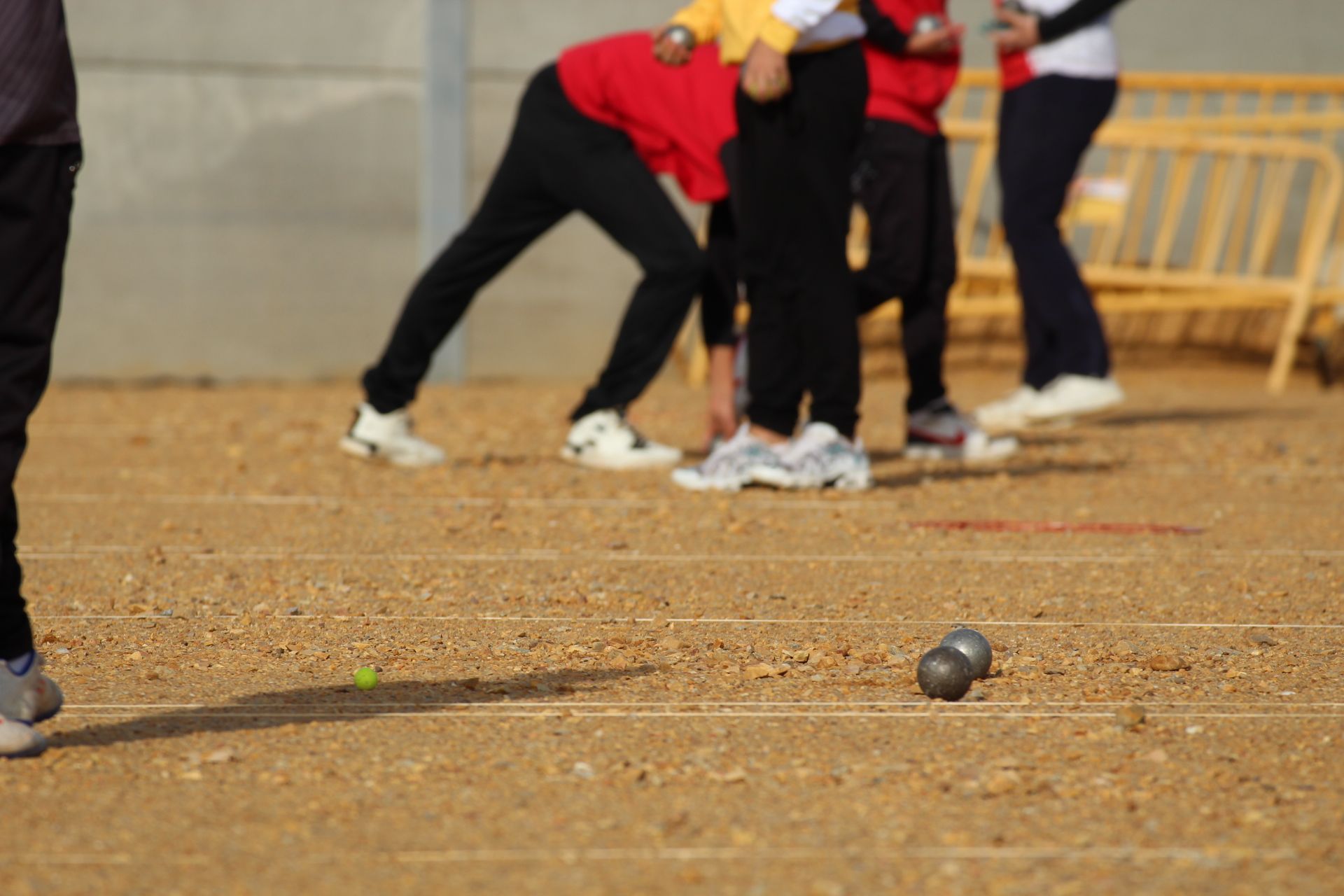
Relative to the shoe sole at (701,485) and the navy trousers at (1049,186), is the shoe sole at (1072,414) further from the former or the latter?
the shoe sole at (701,485)

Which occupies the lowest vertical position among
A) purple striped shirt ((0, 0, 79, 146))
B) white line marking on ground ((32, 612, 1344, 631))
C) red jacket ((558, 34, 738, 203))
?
white line marking on ground ((32, 612, 1344, 631))

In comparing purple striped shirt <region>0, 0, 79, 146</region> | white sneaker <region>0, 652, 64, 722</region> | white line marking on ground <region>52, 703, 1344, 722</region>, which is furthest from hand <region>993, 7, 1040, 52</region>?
white sneaker <region>0, 652, 64, 722</region>

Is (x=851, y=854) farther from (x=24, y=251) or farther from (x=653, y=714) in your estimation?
(x=24, y=251)

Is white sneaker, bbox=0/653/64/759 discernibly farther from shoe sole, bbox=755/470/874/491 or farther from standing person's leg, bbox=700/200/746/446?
standing person's leg, bbox=700/200/746/446

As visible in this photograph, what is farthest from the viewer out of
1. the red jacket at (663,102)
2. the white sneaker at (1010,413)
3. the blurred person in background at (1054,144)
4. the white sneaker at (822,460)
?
the white sneaker at (1010,413)

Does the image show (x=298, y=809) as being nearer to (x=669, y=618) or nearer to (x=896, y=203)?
(x=669, y=618)

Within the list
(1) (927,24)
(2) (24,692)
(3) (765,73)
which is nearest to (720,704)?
(2) (24,692)

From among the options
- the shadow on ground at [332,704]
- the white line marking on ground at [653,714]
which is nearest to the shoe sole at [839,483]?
the shadow on ground at [332,704]

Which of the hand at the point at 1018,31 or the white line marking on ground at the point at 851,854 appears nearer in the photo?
the white line marking on ground at the point at 851,854

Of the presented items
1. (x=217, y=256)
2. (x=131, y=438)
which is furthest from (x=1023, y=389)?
(x=217, y=256)

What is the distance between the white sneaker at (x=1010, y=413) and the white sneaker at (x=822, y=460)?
1.65 m

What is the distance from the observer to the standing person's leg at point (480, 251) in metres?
5.50

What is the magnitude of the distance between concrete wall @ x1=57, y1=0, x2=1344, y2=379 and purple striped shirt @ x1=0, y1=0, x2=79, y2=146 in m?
6.41

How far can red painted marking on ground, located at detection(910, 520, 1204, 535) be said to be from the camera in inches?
179
